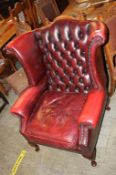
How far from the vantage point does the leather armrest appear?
5.15ft

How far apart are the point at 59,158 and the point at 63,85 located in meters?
0.74

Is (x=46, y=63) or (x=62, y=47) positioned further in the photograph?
(x=46, y=63)

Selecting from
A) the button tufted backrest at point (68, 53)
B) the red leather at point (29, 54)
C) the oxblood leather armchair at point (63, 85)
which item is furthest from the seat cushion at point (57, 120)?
the red leather at point (29, 54)

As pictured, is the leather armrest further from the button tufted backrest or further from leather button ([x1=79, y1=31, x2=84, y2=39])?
leather button ([x1=79, y1=31, x2=84, y2=39])

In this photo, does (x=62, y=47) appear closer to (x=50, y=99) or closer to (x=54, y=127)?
(x=50, y=99)

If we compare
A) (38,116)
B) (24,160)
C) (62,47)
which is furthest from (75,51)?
(24,160)

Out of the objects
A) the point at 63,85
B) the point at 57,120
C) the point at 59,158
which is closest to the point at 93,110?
the point at 57,120

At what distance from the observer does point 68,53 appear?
6.49 ft

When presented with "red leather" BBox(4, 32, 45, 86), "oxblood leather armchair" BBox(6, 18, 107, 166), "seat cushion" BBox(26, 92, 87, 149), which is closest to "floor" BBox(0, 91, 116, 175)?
"oxblood leather armchair" BBox(6, 18, 107, 166)

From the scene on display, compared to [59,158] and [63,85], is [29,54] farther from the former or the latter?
[59,158]

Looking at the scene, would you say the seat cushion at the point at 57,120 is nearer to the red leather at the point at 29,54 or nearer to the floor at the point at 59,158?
the red leather at the point at 29,54

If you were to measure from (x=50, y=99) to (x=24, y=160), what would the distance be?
0.72m

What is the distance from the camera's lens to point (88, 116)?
1591 mm

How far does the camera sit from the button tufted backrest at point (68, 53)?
1826 mm
